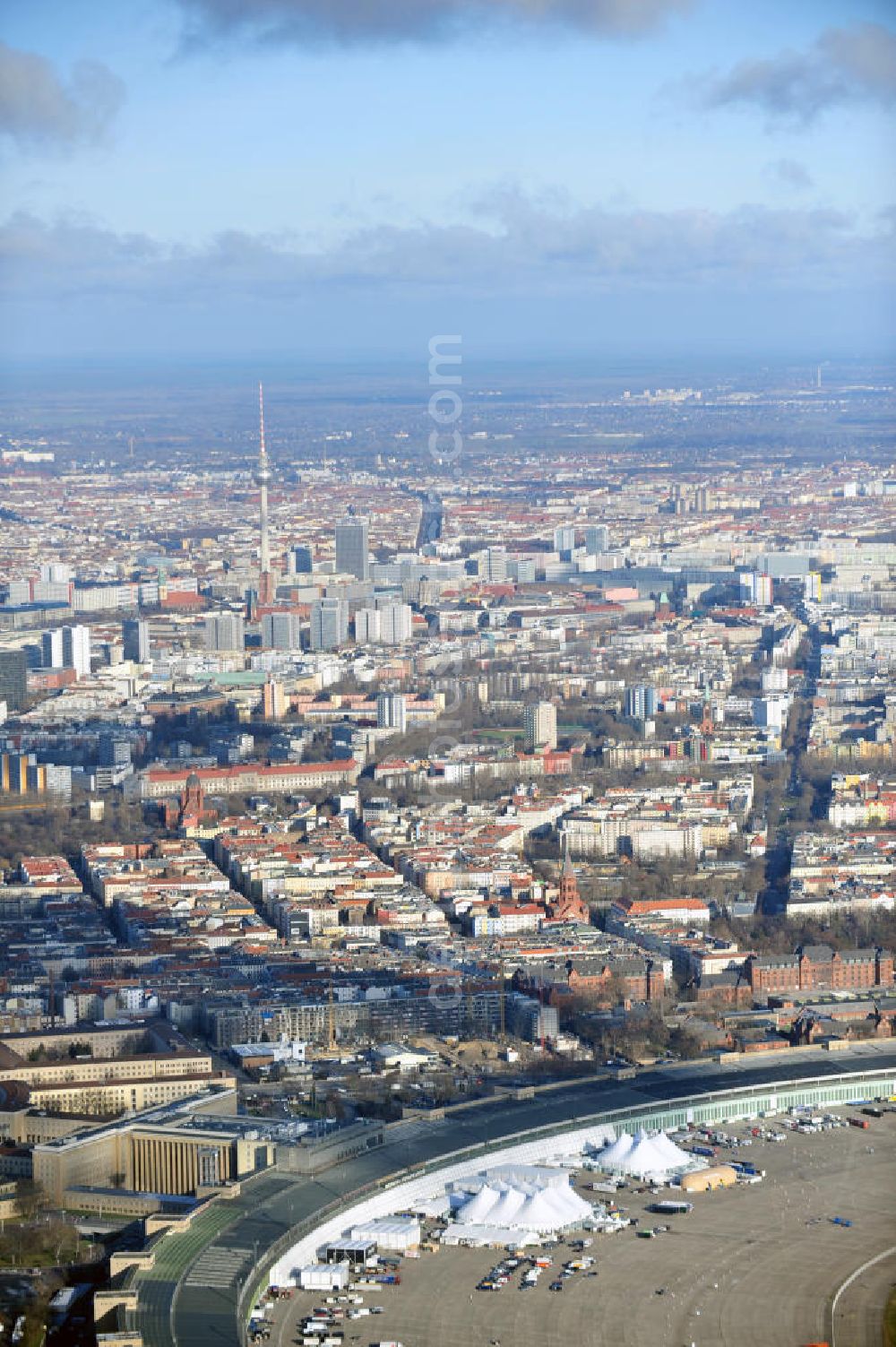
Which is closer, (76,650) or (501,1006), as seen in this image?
(501,1006)

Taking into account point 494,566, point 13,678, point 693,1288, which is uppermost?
point 494,566

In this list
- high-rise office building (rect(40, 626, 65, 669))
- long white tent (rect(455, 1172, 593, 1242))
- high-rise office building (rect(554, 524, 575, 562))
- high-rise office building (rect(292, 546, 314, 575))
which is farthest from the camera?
high-rise office building (rect(554, 524, 575, 562))

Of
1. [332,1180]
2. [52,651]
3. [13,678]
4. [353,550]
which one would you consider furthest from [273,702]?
[332,1180]

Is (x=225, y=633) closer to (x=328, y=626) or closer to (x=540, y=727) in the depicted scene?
(x=328, y=626)

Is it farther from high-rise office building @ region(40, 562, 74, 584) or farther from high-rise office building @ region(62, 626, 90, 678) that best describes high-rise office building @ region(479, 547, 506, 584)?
high-rise office building @ region(62, 626, 90, 678)

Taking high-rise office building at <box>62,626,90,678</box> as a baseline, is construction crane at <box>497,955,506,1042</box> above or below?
below

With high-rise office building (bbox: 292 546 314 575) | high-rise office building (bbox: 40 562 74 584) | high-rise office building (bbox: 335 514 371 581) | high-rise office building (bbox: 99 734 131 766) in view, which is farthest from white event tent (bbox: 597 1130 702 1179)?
high-rise office building (bbox: 292 546 314 575)

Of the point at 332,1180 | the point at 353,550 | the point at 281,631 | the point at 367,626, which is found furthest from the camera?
the point at 353,550
